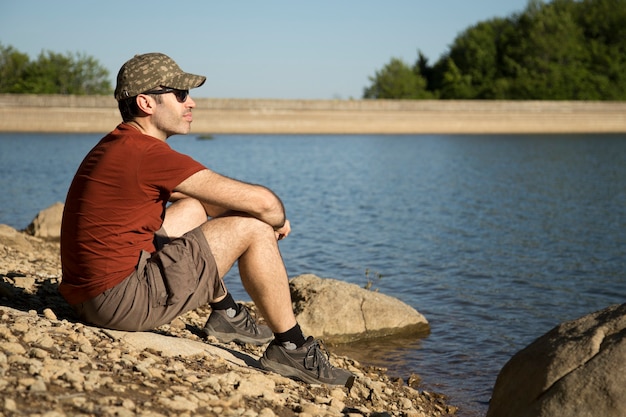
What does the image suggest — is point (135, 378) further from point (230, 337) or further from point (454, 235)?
point (454, 235)

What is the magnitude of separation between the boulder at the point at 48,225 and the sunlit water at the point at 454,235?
347 cm

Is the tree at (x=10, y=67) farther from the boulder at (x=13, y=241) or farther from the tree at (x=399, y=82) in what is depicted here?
the boulder at (x=13, y=241)

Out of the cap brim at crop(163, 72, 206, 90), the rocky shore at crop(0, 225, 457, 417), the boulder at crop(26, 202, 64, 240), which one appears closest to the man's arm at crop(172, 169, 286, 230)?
the cap brim at crop(163, 72, 206, 90)

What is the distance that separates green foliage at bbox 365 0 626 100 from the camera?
79.0 meters

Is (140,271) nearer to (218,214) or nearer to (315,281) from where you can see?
(218,214)

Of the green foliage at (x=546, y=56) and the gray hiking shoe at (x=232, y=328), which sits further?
the green foliage at (x=546, y=56)

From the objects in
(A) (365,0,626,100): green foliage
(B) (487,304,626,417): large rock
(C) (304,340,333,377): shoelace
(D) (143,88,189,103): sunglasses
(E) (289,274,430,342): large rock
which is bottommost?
(E) (289,274,430,342): large rock

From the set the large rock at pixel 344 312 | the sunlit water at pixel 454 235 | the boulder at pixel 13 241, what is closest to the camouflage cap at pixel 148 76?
the sunlit water at pixel 454 235

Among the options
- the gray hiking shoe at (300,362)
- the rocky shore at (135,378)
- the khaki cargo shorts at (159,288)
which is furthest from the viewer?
the gray hiking shoe at (300,362)

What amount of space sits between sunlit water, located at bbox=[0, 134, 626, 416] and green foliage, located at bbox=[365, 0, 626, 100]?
131 ft

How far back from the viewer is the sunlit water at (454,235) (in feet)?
28.1

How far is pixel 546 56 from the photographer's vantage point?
80000 millimetres

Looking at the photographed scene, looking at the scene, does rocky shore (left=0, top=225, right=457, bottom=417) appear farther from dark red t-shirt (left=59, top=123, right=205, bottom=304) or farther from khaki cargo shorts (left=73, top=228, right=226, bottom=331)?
dark red t-shirt (left=59, top=123, right=205, bottom=304)

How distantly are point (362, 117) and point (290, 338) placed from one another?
62459 mm
